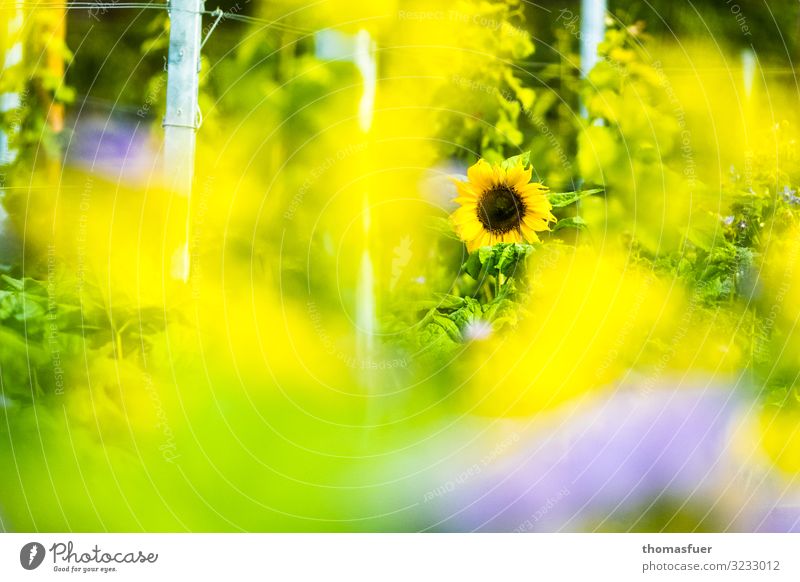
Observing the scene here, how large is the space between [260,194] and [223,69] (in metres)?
0.13

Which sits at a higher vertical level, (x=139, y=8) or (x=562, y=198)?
(x=139, y=8)

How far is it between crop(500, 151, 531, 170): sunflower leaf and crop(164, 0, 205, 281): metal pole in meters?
0.32

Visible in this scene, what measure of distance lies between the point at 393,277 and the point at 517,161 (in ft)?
0.58

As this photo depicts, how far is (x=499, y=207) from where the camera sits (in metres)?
0.80

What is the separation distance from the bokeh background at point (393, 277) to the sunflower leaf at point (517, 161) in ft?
0.04

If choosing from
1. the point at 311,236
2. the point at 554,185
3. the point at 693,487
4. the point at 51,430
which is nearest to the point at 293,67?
the point at 311,236

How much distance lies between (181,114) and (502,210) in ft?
1.11

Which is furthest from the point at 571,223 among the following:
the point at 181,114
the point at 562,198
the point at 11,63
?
the point at 11,63

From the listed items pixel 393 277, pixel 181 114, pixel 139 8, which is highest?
pixel 139 8

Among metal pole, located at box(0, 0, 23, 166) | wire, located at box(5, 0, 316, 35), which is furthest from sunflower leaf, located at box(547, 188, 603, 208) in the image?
metal pole, located at box(0, 0, 23, 166)

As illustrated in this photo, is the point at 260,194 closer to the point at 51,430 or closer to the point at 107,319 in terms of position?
the point at 107,319

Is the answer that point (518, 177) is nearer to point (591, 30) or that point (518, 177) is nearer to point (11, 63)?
point (591, 30)

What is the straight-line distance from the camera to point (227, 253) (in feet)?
2.60

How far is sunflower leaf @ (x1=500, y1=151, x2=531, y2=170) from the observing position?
2.64 ft
